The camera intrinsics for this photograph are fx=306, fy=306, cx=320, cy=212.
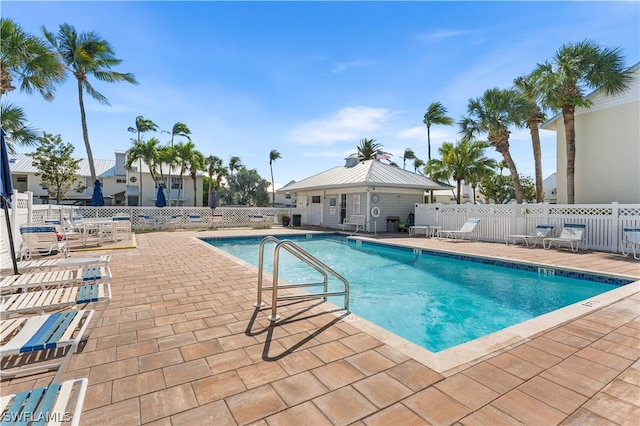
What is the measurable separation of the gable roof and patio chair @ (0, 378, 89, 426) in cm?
1381

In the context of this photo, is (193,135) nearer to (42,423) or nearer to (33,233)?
(33,233)

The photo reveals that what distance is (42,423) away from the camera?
1277 mm

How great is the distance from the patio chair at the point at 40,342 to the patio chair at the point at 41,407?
1.57ft

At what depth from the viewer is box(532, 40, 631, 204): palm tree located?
11.7 m

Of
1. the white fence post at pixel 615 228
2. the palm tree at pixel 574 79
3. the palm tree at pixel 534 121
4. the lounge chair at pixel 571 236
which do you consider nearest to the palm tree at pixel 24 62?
the lounge chair at pixel 571 236

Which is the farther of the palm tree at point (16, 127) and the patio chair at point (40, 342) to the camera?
the palm tree at point (16, 127)

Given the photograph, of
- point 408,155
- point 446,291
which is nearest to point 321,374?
point 446,291

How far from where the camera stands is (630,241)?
26.2 feet

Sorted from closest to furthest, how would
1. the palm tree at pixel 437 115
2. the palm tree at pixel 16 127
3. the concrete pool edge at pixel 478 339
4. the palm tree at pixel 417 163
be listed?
the concrete pool edge at pixel 478 339, the palm tree at pixel 16 127, the palm tree at pixel 437 115, the palm tree at pixel 417 163

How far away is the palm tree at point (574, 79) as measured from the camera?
1167 cm

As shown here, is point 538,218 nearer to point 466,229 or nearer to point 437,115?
point 466,229

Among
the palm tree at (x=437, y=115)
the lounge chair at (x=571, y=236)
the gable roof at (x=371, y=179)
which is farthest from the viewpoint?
the palm tree at (x=437, y=115)

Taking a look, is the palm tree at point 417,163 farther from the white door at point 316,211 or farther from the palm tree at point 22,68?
the palm tree at point 22,68

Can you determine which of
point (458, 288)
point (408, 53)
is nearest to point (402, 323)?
point (458, 288)
